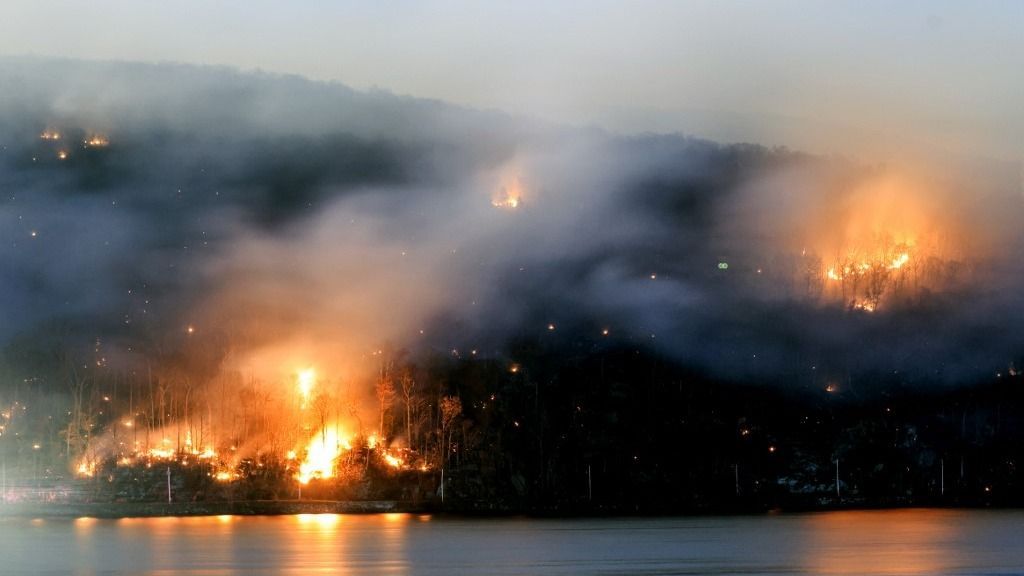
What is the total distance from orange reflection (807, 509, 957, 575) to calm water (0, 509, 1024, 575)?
15cm

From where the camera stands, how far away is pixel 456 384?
171 meters

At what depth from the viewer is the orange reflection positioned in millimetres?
81312

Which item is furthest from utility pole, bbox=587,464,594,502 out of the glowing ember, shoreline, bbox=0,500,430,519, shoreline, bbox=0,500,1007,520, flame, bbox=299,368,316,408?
the glowing ember

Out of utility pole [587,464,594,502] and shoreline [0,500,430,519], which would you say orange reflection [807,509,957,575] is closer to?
utility pole [587,464,594,502]

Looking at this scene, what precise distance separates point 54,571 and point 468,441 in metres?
86.4

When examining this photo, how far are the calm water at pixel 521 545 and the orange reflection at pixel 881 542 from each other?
0.50 ft

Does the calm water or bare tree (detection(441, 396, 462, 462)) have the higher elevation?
bare tree (detection(441, 396, 462, 462))

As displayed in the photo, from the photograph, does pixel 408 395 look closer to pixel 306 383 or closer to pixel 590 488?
pixel 306 383

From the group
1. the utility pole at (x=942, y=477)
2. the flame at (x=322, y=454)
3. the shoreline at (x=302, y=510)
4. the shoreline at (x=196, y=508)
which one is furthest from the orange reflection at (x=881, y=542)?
the flame at (x=322, y=454)

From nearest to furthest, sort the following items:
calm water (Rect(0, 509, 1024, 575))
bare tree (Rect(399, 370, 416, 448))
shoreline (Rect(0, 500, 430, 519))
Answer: calm water (Rect(0, 509, 1024, 575)), shoreline (Rect(0, 500, 430, 519)), bare tree (Rect(399, 370, 416, 448))

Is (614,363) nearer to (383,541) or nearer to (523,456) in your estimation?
(523,456)

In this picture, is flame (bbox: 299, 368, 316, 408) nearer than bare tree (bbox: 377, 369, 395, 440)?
No

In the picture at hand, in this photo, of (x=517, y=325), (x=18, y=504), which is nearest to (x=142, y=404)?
(x=18, y=504)

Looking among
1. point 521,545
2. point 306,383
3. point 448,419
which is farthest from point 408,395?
point 521,545
